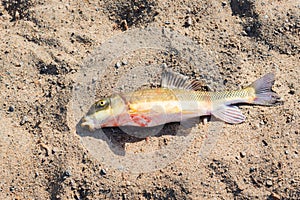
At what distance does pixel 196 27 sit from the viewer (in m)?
4.28

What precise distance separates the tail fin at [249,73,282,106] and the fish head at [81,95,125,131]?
1175mm

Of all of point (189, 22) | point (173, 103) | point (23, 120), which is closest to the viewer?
point (173, 103)

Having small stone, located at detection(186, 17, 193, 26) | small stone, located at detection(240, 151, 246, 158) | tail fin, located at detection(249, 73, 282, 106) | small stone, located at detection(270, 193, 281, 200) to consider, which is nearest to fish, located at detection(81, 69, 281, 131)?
tail fin, located at detection(249, 73, 282, 106)

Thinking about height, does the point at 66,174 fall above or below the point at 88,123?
below

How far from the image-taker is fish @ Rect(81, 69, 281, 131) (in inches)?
151

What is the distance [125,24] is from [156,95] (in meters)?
0.87

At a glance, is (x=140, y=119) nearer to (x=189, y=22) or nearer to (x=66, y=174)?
(x=66, y=174)

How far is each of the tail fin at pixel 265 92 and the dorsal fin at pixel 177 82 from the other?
1.59 ft

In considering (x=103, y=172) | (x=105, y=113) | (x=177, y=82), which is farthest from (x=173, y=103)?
(x=103, y=172)

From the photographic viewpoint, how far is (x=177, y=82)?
405 centimetres

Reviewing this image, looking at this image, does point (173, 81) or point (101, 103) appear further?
point (173, 81)

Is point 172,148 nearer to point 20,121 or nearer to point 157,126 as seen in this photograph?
point 157,126

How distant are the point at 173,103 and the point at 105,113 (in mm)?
582

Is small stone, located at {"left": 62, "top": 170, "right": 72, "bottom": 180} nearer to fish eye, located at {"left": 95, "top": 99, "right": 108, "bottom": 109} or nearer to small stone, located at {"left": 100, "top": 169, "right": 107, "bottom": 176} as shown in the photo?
small stone, located at {"left": 100, "top": 169, "right": 107, "bottom": 176}
